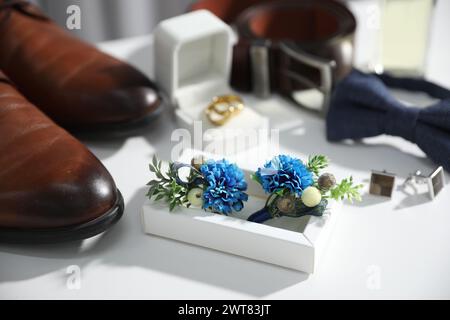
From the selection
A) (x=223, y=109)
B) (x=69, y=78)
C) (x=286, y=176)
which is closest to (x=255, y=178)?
(x=286, y=176)

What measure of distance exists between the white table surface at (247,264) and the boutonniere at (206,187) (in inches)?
1.6

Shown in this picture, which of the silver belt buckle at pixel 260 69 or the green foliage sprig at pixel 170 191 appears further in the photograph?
the silver belt buckle at pixel 260 69

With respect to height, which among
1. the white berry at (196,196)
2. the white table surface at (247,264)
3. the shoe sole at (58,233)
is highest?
the white berry at (196,196)

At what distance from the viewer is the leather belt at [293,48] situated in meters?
0.82

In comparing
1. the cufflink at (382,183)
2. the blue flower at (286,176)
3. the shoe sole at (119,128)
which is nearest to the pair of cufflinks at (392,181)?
the cufflink at (382,183)

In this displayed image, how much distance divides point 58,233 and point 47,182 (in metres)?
0.04

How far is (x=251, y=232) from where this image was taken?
24.6 inches

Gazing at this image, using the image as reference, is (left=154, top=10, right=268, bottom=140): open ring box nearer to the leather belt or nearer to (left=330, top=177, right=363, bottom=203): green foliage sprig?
the leather belt

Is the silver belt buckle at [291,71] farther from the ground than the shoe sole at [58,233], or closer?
farther from the ground

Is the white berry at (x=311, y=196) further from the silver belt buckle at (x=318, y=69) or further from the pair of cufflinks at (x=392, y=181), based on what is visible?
the silver belt buckle at (x=318, y=69)

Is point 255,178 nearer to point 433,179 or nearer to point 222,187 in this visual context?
point 222,187

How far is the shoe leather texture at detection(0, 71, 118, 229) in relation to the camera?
0.63 meters

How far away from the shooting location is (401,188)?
0.73 m

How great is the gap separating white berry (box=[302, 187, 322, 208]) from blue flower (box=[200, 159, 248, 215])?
0.05m
